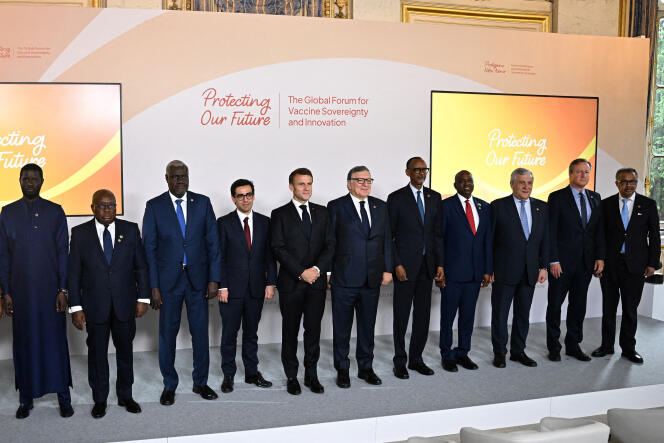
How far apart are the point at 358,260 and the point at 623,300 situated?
2.49 meters

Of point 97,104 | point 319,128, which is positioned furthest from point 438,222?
point 97,104

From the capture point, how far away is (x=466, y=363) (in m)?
5.41

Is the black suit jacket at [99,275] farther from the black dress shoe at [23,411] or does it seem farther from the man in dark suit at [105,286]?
the black dress shoe at [23,411]

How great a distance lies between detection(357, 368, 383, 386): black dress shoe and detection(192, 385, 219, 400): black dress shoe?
1114 millimetres

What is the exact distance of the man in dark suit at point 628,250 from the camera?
557 centimetres

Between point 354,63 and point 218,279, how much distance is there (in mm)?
2705

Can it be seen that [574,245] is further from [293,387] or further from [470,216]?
[293,387]

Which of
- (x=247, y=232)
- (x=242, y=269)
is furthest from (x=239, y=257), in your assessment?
(x=247, y=232)

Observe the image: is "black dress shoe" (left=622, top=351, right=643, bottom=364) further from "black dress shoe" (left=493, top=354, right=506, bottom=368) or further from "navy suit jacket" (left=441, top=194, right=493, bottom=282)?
"navy suit jacket" (left=441, top=194, right=493, bottom=282)

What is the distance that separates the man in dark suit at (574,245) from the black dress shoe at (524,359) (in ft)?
0.85

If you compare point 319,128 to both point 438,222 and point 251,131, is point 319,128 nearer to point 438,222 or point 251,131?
point 251,131

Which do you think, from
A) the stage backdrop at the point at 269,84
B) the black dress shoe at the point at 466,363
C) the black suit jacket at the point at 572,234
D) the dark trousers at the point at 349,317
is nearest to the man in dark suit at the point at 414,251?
the dark trousers at the point at 349,317

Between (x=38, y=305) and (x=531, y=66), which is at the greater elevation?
(x=531, y=66)

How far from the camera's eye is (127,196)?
19.1ft
